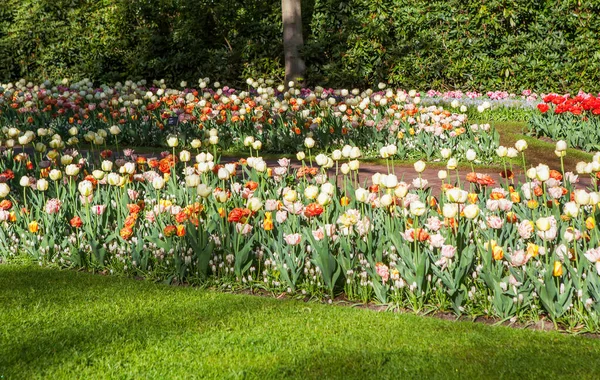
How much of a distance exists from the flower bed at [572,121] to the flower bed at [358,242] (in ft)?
12.8

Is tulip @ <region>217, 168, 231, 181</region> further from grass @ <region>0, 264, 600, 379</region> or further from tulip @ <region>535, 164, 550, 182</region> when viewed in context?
tulip @ <region>535, 164, 550, 182</region>

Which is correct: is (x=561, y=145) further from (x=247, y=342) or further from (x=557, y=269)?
(x=247, y=342)

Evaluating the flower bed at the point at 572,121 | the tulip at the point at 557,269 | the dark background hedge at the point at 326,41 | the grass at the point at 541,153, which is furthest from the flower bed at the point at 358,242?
the dark background hedge at the point at 326,41

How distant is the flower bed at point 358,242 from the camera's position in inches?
162

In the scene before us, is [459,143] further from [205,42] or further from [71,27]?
[71,27]

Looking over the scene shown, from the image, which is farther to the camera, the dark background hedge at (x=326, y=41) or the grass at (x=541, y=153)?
the dark background hedge at (x=326, y=41)

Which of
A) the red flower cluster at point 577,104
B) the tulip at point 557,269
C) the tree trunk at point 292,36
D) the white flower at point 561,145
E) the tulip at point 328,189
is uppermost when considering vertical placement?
the tree trunk at point 292,36

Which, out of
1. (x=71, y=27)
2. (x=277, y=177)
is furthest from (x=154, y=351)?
(x=71, y=27)

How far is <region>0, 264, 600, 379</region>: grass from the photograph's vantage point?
3.49 metres

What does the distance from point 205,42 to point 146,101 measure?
18.9 feet

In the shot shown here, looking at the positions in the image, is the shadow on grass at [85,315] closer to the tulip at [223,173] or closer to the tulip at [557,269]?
the tulip at [223,173]

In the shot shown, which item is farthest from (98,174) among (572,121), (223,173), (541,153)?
(572,121)

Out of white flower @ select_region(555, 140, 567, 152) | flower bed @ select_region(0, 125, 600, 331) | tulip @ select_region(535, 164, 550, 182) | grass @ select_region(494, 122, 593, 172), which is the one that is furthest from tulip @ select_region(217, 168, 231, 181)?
grass @ select_region(494, 122, 593, 172)

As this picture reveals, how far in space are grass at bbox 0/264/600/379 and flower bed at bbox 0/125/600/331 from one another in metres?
0.22
